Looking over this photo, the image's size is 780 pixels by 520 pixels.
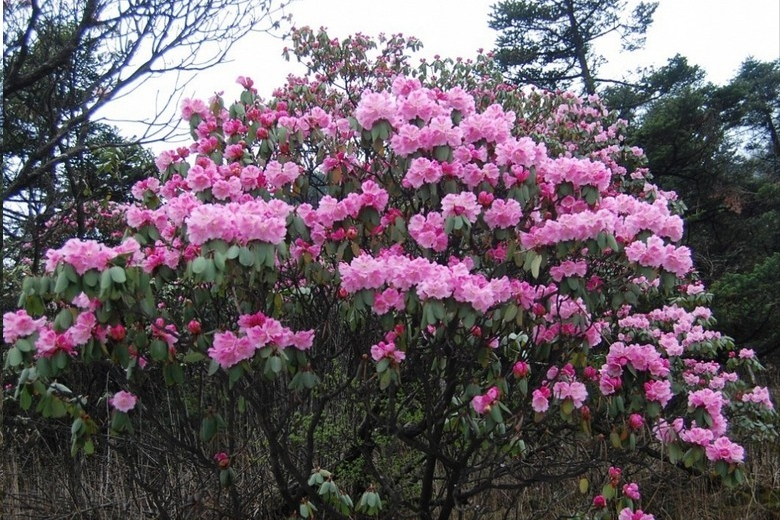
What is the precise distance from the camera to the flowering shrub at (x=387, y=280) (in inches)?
68.6

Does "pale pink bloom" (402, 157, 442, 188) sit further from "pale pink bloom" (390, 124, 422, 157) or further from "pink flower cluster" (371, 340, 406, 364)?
"pink flower cluster" (371, 340, 406, 364)

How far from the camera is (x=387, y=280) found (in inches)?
71.9

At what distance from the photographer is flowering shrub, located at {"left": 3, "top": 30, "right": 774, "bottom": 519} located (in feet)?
5.71

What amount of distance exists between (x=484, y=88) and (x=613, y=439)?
3.85 metres

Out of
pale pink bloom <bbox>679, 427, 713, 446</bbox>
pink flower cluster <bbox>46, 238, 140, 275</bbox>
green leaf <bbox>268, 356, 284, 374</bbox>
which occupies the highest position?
pink flower cluster <bbox>46, 238, 140, 275</bbox>

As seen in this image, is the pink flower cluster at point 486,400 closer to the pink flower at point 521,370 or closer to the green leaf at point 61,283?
the pink flower at point 521,370

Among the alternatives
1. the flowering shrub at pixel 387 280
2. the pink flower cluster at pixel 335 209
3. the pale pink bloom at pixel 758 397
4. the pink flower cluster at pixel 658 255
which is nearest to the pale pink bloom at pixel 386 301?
the flowering shrub at pixel 387 280

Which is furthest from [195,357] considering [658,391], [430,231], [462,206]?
[658,391]

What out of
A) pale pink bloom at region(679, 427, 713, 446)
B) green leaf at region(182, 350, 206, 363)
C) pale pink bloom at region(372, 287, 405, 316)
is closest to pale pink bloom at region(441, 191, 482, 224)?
pale pink bloom at region(372, 287, 405, 316)

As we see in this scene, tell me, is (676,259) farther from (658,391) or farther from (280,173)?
(280,173)

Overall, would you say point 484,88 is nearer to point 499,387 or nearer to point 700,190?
point 499,387

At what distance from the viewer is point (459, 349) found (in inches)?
85.6

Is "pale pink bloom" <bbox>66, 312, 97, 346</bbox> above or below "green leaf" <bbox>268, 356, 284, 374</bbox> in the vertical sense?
above

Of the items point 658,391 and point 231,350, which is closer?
point 231,350
